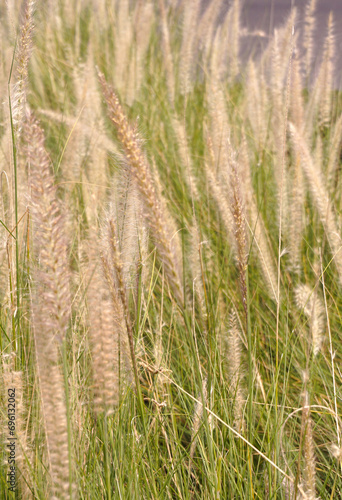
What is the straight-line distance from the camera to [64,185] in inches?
78.7

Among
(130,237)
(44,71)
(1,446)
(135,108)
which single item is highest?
(44,71)

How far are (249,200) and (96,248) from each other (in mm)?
950

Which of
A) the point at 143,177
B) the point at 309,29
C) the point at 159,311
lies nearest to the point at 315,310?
the point at 159,311

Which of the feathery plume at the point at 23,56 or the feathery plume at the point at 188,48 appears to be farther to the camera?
the feathery plume at the point at 188,48

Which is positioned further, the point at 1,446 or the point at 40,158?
the point at 1,446

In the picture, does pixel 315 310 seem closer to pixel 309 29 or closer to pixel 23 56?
pixel 23 56

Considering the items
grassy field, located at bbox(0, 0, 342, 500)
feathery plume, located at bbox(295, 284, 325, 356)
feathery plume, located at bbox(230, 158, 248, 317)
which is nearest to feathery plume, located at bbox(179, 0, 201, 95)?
grassy field, located at bbox(0, 0, 342, 500)

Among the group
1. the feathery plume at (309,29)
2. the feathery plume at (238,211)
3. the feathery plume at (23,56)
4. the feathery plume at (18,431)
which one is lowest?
the feathery plume at (18,431)

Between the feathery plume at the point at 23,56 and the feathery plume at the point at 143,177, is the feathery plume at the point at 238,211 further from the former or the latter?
the feathery plume at the point at 23,56

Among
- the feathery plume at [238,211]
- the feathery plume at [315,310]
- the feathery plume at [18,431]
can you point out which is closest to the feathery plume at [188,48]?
the feathery plume at [315,310]

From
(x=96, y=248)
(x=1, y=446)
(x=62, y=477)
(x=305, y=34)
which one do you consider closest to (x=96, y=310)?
(x=96, y=248)

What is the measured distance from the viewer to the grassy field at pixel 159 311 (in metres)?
0.80

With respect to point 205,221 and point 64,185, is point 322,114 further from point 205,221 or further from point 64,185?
point 64,185

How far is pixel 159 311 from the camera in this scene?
164 cm
